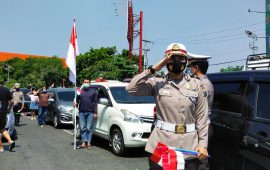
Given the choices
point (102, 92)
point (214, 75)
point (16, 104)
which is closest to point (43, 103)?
point (16, 104)

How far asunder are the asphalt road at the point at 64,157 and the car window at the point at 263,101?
12.0ft

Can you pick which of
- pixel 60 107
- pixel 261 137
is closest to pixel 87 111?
pixel 60 107

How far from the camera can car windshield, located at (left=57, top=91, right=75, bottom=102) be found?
15360mm

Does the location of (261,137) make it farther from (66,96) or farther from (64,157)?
(66,96)

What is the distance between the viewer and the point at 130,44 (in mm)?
34438

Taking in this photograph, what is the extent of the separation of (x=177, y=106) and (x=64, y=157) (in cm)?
577

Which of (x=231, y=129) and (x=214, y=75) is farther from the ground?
(x=214, y=75)

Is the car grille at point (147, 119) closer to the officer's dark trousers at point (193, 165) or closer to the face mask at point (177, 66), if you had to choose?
the officer's dark trousers at point (193, 165)

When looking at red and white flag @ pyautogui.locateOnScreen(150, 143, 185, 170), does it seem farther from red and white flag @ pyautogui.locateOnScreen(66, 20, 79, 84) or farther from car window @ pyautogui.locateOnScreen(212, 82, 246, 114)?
red and white flag @ pyautogui.locateOnScreen(66, 20, 79, 84)

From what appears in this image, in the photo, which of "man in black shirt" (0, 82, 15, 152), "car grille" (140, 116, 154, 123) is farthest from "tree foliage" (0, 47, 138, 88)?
"car grille" (140, 116, 154, 123)

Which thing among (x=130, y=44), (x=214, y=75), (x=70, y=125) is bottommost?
(x=70, y=125)

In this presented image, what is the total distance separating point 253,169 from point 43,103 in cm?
1265

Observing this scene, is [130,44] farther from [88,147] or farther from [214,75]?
[214,75]

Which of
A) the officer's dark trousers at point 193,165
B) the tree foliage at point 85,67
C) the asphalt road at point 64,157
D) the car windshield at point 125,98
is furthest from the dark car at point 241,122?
the tree foliage at point 85,67
